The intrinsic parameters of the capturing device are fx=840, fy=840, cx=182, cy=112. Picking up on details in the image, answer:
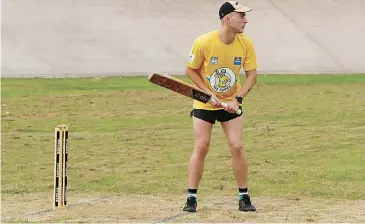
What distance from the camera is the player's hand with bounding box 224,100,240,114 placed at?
795 centimetres

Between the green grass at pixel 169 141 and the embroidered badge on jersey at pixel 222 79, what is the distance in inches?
72.0

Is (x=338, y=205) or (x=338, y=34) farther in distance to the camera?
(x=338, y=34)

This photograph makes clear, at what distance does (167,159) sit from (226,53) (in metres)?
4.50

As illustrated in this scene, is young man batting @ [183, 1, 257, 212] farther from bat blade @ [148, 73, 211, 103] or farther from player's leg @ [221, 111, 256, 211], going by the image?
bat blade @ [148, 73, 211, 103]

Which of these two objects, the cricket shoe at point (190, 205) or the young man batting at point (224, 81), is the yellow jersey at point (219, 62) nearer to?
the young man batting at point (224, 81)

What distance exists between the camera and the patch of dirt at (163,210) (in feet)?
25.1

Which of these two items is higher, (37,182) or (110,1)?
(110,1)

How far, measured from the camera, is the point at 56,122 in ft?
58.6

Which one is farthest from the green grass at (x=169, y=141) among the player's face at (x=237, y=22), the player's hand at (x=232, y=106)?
the player's face at (x=237, y=22)

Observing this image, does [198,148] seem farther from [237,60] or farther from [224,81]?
[237,60]

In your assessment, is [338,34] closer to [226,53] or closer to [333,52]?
[333,52]

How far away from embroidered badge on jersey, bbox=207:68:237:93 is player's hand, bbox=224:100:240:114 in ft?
0.50

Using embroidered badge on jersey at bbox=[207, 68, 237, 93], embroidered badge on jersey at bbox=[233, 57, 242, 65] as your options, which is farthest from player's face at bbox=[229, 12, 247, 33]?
embroidered badge on jersey at bbox=[207, 68, 237, 93]

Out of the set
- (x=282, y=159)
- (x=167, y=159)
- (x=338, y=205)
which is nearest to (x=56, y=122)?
(x=167, y=159)
